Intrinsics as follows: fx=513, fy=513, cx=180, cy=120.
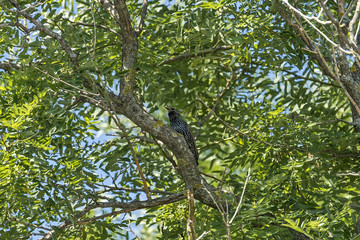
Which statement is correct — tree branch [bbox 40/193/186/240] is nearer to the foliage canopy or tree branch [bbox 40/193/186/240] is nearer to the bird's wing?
the foliage canopy

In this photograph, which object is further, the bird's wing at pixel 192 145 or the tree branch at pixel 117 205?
the bird's wing at pixel 192 145

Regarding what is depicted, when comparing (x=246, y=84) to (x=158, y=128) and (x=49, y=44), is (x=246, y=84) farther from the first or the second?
(x=49, y=44)

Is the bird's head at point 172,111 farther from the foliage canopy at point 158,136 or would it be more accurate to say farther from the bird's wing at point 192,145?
the bird's wing at point 192,145

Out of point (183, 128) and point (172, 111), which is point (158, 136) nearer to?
point (183, 128)

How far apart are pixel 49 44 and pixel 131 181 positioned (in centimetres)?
167

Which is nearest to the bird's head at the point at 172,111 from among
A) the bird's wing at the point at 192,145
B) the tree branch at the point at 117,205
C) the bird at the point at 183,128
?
the bird at the point at 183,128

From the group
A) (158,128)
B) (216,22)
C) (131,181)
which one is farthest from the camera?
(131,181)

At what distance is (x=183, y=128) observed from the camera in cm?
582

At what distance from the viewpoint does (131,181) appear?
5.20 meters

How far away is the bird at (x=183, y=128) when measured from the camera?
5.41 meters

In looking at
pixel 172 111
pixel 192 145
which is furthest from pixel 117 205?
pixel 172 111

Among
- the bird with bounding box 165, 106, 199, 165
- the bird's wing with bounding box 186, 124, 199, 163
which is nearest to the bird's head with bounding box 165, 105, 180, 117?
the bird with bounding box 165, 106, 199, 165

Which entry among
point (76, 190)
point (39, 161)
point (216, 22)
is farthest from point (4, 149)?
point (216, 22)

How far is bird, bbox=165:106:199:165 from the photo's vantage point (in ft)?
17.7
